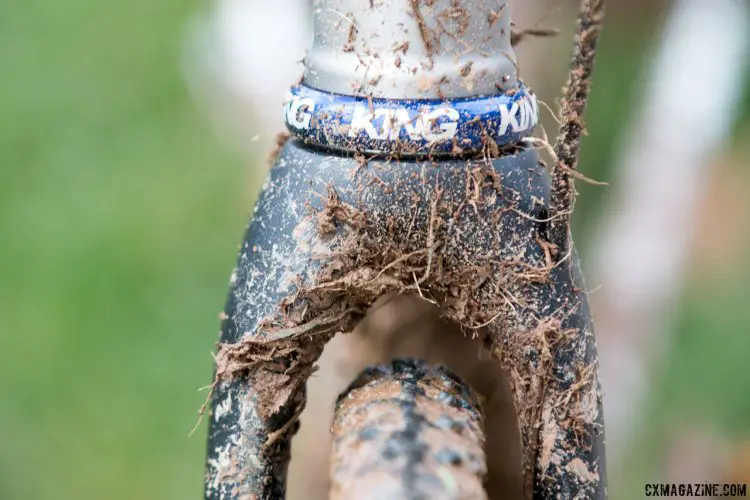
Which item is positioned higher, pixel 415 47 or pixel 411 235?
pixel 415 47

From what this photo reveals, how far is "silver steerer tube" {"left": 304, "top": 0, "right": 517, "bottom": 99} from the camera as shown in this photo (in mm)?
821

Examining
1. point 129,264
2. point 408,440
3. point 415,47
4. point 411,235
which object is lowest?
point 408,440

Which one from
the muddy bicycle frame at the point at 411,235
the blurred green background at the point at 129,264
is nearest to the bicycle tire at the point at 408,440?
the muddy bicycle frame at the point at 411,235

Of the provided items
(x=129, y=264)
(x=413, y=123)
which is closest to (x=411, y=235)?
(x=413, y=123)

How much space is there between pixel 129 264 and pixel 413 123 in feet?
6.45

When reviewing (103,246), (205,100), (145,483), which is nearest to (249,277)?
(145,483)

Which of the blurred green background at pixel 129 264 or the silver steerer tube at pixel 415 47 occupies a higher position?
the blurred green background at pixel 129 264

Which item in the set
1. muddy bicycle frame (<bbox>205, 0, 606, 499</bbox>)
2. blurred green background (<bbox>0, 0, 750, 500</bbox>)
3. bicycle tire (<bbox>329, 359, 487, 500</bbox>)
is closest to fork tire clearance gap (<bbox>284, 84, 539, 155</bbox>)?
muddy bicycle frame (<bbox>205, 0, 606, 499</bbox>)

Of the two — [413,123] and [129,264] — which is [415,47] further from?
[129,264]

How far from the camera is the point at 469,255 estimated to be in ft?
2.78

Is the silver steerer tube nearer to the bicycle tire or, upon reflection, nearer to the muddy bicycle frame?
the muddy bicycle frame

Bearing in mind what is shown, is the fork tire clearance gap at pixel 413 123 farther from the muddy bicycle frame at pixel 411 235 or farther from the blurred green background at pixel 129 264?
the blurred green background at pixel 129 264

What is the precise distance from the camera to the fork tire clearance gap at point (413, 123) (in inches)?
32.4

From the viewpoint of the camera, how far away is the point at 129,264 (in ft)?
8.55
